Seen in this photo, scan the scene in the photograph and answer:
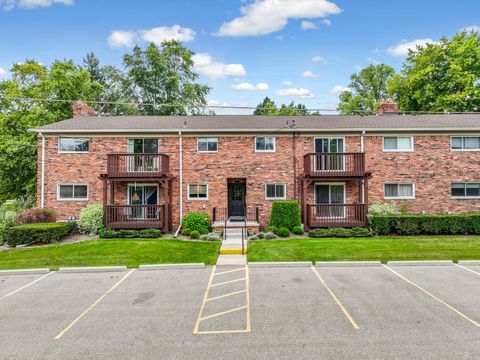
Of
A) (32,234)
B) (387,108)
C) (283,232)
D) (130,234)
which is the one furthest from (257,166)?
(32,234)

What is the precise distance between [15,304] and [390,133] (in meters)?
17.8

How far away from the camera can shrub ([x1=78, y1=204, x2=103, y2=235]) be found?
1505cm

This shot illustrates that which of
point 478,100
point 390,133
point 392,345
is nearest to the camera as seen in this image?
point 392,345

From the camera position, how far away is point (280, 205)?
594 inches

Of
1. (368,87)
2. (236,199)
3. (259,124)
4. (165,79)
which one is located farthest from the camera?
(368,87)

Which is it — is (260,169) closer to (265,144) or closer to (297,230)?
(265,144)

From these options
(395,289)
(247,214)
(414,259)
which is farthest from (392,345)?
(247,214)

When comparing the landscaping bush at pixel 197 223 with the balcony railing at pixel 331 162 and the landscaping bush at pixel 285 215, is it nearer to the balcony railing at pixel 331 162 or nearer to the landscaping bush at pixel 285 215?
the landscaping bush at pixel 285 215

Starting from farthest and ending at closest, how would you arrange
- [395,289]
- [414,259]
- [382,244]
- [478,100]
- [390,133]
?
1. [478,100]
2. [390,133]
3. [382,244]
4. [414,259]
5. [395,289]

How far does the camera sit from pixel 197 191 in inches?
650

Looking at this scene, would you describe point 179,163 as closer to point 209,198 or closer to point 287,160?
point 209,198

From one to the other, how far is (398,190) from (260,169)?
26.1ft

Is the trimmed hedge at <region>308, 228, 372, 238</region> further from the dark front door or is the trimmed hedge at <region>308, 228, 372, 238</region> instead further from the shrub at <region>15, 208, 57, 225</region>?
the shrub at <region>15, 208, 57, 225</region>

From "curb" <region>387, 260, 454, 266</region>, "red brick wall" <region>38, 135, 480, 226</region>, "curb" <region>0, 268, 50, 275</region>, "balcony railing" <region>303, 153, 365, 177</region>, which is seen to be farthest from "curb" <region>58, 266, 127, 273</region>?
"balcony railing" <region>303, 153, 365, 177</region>
